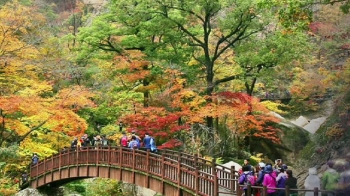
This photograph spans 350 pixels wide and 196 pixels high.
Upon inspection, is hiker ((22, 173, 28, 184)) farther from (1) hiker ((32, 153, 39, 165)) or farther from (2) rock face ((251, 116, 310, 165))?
(2) rock face ((251, 116, 310, 165))

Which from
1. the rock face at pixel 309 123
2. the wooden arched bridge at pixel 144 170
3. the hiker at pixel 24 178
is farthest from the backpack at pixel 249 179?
the rock face at pixel 309 123

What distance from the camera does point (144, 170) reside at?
15867 mm

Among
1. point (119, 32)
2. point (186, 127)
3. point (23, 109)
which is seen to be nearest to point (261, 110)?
point (186, 127)

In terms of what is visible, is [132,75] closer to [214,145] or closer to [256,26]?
[214,145]

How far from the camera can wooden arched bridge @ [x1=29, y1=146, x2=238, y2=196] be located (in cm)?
1288

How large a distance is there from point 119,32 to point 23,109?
7142 millimetres

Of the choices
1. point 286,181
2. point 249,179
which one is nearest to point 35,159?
point 249,179

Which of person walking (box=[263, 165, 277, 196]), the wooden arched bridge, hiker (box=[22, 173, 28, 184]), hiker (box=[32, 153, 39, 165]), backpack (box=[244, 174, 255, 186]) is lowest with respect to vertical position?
hiker (box=[22, 173, 28, 184])

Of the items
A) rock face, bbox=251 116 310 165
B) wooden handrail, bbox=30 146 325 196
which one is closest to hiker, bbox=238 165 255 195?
wooden handrail, bbox=30 146 325 196

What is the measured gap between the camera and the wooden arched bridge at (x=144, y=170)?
12.9 meters

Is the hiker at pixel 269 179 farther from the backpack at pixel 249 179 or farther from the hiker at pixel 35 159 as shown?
the hiker at pixel 35 159

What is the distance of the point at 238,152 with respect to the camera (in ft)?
82.1

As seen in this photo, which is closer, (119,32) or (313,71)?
(119,32)

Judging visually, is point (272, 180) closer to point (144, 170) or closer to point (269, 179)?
point (269, 179)
